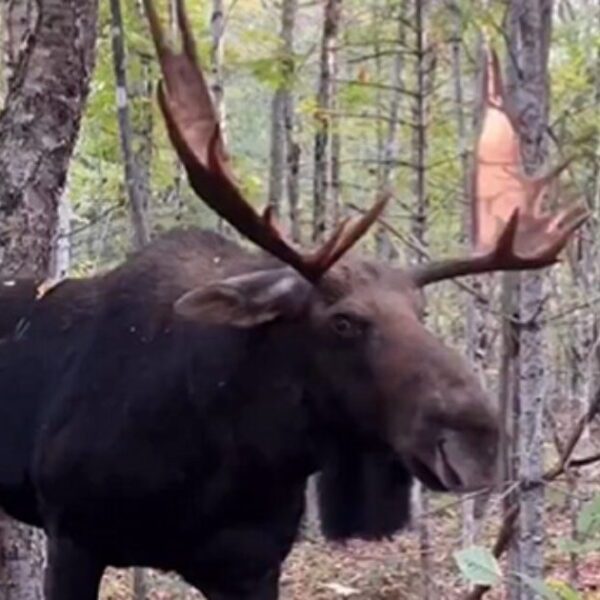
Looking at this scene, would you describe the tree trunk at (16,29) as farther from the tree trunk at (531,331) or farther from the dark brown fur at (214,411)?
the tree trunk at (531,331)

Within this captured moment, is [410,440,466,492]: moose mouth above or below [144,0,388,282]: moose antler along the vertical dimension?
below

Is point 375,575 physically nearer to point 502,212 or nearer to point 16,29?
point 16,29

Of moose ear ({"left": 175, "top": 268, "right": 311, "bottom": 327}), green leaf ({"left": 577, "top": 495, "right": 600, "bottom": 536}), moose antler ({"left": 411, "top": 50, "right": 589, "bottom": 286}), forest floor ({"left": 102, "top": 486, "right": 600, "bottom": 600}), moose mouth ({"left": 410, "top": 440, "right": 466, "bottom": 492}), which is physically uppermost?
moose antler ({"left": 411, "top": 50, "right": 589, "bottom": 286})

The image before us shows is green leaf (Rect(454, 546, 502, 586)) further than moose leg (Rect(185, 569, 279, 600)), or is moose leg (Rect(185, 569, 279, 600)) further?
moose leg (Rect(185, 569, 279, 600))

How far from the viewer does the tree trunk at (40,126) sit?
6102mm

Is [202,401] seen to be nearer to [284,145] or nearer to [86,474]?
[86,474]

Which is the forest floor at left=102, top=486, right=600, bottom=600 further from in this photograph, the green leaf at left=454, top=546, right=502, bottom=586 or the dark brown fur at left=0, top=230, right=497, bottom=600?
the green leaf at left=454, top=546, right=502, bottom=586

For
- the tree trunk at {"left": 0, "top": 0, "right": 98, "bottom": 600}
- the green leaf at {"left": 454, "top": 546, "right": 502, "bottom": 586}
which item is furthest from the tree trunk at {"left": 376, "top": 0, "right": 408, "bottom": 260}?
the green leaf at {"left": 454, "top": 546, "right": 502, "bottom": 586}

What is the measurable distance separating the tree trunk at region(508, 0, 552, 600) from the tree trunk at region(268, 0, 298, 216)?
4477 millimetres

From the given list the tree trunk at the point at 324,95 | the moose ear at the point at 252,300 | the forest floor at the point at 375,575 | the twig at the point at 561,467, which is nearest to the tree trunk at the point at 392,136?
the tree trunk at the point at 324,95

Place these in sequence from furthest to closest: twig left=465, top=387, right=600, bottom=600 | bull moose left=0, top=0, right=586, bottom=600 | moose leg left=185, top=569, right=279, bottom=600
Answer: twig left=465, top=387, right=600, bottom=600
moose leg left=185, top=569, right=279, bottom=600
bull moose left=0, top=0, right=586, bottom=600

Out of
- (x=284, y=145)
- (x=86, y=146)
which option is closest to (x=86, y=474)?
(x=86, y=146)

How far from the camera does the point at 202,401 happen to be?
469 centimetres

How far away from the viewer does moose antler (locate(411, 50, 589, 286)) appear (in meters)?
4.73
